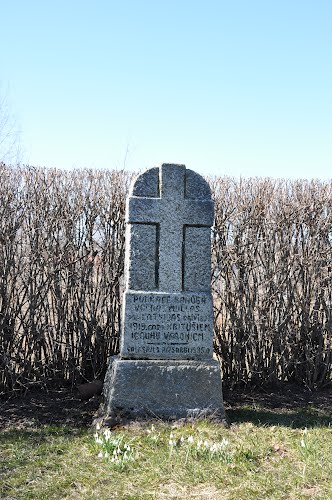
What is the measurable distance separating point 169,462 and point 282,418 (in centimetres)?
180

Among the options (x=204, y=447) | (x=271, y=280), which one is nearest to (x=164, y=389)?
(x=204, y=447)

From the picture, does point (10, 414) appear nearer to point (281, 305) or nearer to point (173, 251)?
point (173, 251)

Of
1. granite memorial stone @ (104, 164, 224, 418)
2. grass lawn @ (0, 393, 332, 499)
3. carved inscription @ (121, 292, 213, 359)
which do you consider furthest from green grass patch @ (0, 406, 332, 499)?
carved inscription @ (121, 292, 213, 359)

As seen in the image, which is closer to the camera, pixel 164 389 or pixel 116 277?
pixel 164 389

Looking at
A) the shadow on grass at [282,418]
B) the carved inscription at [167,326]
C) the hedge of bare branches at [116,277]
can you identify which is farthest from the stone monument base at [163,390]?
the hedge of bare branches at [116,277]

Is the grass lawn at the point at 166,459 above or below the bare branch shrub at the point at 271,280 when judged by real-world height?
below

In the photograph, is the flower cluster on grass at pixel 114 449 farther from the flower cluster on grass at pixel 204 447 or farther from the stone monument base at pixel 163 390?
the stone monument base at pixel 163 390

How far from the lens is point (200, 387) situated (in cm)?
510

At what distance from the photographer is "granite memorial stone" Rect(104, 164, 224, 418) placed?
505 cm

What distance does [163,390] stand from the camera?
16.6ft

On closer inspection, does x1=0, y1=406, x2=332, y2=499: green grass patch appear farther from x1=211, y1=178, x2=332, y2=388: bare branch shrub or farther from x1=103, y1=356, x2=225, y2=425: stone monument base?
x1=211, y1=178, x2=332, y2=388: bare branch shrub

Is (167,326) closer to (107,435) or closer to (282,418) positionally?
(107,435)

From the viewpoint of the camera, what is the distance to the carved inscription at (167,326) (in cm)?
514

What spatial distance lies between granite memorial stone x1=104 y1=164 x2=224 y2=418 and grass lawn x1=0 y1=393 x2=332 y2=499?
0.24m
